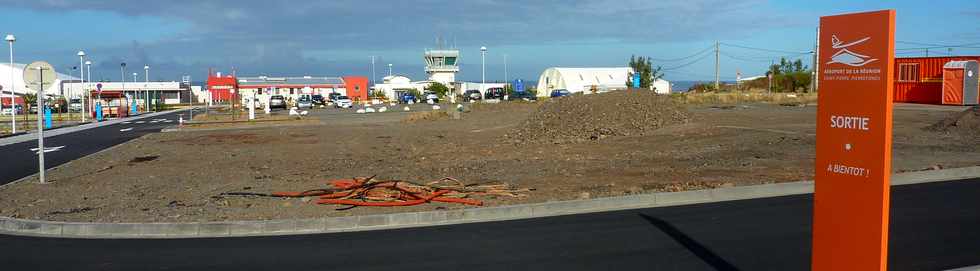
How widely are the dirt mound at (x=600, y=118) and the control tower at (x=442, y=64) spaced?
3588 inches

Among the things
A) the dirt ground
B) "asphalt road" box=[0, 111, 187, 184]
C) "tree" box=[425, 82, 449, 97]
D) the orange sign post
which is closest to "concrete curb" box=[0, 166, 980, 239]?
the dirt ground

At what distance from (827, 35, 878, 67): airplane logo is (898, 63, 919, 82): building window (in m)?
43.2

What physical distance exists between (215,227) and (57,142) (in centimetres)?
2430

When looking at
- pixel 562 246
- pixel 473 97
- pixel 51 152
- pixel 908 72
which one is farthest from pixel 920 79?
pixel 473 97

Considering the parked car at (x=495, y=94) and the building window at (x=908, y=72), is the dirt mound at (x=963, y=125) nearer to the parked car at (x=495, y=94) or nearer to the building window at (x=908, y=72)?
the building window at (x=908, y=72)

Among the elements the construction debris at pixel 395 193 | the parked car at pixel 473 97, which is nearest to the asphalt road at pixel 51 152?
the construction debris at pixel 395 193

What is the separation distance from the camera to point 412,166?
18.7 m

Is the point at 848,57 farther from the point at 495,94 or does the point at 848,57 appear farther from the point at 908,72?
the point at 495,94

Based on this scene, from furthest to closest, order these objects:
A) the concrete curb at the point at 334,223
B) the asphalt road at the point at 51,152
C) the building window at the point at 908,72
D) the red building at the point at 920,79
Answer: the building window at the point at 908,72, the red building at the point at 920,79, the asphalt road at the point at 51,152, the concrete curb at the point at 334,223

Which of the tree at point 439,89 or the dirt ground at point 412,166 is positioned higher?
the tree at point 439,89

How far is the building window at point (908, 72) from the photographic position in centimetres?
4359

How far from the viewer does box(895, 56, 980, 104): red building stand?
137 feet

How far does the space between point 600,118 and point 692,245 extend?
1730 cm

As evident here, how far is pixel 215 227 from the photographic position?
1005cm
